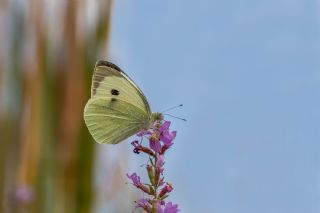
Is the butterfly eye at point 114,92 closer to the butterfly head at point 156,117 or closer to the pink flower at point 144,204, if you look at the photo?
the butterfly head at point 156,117

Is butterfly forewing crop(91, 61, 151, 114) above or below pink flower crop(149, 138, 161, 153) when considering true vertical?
above

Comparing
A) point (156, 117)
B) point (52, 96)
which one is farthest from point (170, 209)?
point (52, 96)

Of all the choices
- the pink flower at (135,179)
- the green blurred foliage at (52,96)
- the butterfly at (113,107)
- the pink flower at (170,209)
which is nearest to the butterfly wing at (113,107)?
the butterfly at (113,107)

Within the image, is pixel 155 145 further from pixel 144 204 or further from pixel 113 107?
pixel 113 107

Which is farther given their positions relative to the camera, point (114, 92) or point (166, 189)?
point (114, 92)

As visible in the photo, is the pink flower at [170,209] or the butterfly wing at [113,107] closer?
the pink flower at [170,209]

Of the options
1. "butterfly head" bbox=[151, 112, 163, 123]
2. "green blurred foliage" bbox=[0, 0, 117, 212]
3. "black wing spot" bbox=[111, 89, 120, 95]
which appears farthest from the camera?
"green blurred foliage" bbox=[0, 0, 117, 212]

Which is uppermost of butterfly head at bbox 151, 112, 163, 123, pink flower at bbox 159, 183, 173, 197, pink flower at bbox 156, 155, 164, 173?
butterfly head at bbox 151, 112, 163, 123

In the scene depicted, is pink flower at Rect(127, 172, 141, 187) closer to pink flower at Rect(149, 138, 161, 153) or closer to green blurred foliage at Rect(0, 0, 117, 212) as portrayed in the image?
pink flower at Rect(149, 138, 161, 153)

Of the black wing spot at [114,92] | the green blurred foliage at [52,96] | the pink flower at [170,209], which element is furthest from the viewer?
the green blurred foliage at [52,96]

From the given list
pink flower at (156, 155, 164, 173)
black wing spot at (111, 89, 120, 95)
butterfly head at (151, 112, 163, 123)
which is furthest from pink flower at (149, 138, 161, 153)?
black wing spot at (111, 89, 120, 95)
